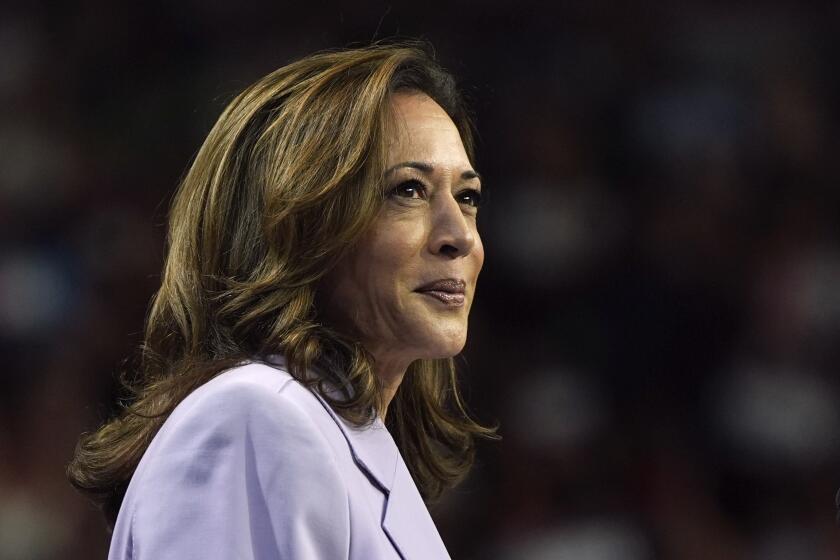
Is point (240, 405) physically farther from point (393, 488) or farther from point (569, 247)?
point (569, 247)

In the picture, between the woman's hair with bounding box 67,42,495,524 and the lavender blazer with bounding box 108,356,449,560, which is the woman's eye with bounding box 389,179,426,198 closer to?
the woman's hair with bounding box 67,42,495,524

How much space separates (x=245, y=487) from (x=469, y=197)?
1.58 ft

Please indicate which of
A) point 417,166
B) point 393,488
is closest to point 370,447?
point 393,488

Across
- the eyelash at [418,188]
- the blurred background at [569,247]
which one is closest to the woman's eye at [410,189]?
the eyelash at [418,188]

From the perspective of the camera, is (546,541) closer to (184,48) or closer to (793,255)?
(793,255)

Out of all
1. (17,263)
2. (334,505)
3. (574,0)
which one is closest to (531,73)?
(574,0)

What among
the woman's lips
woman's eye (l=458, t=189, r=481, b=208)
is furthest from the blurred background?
the woman's lips

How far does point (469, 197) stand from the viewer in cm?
135

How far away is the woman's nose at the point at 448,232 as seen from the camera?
1.26m

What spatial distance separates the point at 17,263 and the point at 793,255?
59.5 inches

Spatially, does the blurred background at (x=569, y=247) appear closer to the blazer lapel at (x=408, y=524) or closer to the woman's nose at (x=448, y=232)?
the woman's nose at (x=448, y=232)

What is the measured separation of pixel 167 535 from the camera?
0.99 meters

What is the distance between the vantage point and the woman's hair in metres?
1.18

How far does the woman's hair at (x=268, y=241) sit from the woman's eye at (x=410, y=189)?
0.02 meters
